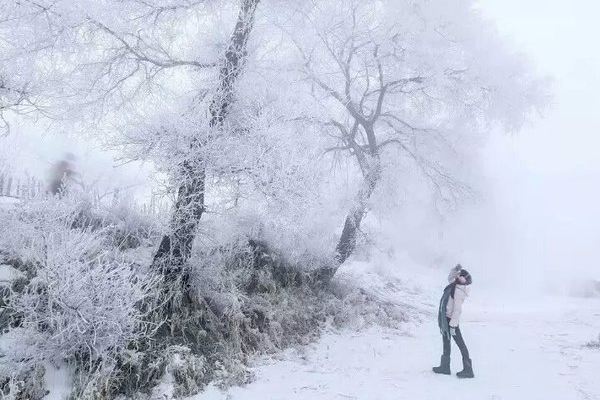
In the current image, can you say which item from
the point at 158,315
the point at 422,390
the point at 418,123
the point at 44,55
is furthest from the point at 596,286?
the point at 44,55

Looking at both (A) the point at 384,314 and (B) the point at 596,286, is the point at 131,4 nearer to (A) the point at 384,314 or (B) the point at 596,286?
(A) the point at 384,314

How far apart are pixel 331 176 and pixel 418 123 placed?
262 cm

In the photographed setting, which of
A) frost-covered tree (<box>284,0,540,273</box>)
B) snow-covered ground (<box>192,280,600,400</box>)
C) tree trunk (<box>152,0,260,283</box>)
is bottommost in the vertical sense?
snow-covered ground (<box>192,280,600,400</box>)

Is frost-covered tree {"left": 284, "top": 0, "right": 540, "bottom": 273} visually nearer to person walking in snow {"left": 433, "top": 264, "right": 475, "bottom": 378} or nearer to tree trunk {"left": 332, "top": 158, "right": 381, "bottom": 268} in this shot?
tree trunk {"left": 332, "top": 158, "right": 381, "bottom": 268}

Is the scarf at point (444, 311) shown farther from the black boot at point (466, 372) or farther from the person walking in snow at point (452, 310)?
the black boot at point (466, 372)

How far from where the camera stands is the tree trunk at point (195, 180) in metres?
6.58

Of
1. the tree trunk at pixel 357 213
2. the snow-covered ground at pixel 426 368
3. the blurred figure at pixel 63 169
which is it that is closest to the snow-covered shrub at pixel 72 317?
the snow-covered ground at pixel 426 368

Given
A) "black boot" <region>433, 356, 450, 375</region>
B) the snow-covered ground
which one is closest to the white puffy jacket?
"black boot" <region>433, 356, 450, 375</region>

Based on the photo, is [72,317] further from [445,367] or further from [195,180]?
[445,367]

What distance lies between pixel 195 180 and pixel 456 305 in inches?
154

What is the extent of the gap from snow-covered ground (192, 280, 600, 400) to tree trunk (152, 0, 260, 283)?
190 centimetres

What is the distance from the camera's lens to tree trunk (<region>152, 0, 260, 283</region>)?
21.6ft

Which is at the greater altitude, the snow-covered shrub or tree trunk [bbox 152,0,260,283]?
tree trunk [bbox 152,0,260,283]

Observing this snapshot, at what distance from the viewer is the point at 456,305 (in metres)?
6.86
